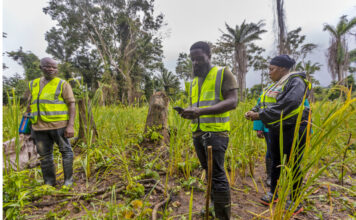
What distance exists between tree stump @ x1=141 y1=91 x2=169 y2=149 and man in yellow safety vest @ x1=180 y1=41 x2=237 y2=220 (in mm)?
1538

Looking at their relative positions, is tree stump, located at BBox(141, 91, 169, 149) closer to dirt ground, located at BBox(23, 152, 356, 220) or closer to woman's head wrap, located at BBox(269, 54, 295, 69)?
dirt ground, located at BBox(23, 152, 356, 220)

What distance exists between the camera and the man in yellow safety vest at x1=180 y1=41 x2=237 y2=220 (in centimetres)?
125

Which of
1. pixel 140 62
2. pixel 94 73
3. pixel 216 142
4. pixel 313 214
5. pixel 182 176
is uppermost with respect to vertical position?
pixel 140 62

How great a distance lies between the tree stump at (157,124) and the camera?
2807 mm

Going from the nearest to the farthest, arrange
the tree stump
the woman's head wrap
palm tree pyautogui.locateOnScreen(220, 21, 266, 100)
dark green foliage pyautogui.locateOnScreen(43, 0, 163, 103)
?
the woman's head wrap
the tree stump
dark green foliage pyautogui.locateOnScreen(43, 0, 163, 103)
palm tree pyautogui.locateOnScreen(220, 21, 266, 100)

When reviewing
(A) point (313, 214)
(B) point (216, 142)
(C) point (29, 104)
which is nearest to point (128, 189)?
(B) point (216, 142)

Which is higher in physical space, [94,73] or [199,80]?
[94,73]

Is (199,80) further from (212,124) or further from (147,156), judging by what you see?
(147,156)

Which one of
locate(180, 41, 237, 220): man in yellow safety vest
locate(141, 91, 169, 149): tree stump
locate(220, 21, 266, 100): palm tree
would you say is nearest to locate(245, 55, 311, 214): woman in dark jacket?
locate(180, 41, 237, 220): man in yellow safety vest

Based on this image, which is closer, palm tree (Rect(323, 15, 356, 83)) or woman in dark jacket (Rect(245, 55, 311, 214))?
woman in dark jacket (Rect(245, 55, 311, 214))

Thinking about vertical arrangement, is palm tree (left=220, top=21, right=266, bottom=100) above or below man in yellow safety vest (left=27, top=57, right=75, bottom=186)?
above

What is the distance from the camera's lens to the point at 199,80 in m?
1.45

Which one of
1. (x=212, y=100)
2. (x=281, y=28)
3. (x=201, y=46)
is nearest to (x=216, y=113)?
(x=212, y=100)

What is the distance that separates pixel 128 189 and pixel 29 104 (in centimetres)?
157
